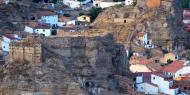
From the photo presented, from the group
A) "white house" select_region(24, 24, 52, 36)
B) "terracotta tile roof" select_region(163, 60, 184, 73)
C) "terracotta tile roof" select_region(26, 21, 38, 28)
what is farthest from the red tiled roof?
"terracotta tile roof" select_region(26, 21, 38, 28)

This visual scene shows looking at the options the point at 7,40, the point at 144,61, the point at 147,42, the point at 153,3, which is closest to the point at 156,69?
the point at 144,61

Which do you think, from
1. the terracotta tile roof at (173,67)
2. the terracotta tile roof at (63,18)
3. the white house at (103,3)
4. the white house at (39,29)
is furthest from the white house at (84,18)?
the terracotta tile roof at (173,67)

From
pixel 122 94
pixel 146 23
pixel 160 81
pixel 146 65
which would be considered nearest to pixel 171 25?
pixel 146 23

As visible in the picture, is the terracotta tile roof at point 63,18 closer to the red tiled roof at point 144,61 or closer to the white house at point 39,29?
the white house at point 39,29

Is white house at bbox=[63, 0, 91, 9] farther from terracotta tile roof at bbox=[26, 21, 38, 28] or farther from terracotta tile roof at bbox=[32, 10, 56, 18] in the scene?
terracotta tile roof at bbox=[26, 21, 38, 28]

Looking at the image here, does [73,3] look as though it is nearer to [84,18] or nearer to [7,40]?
[84,18]

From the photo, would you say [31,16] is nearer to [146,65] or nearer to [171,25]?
[171,25]
